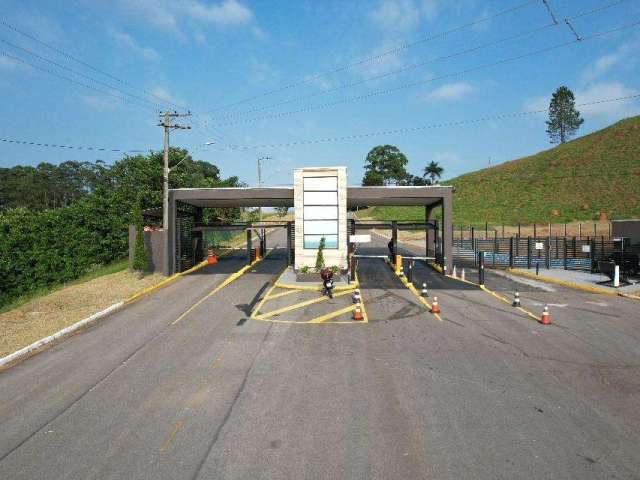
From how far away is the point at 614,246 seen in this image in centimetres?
2789

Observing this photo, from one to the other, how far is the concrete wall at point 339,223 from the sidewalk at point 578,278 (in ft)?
39.5

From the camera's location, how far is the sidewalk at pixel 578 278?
2130 centimetres

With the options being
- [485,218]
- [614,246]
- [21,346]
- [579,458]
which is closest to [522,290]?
[614,246]

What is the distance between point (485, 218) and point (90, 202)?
62708 millimetres

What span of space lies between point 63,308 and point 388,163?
384 feet

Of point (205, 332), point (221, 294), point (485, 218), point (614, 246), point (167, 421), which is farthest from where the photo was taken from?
point (485, 218)

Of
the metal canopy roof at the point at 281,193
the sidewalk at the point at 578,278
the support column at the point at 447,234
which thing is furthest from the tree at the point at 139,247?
the sidewalk at the point at 578,278

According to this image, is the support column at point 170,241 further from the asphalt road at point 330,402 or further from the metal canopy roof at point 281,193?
the asphalt road at point 330,402

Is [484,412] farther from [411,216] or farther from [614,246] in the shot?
[411,216]

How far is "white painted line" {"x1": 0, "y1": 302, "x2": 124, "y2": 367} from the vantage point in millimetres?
11555

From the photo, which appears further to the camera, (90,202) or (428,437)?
(90,202)

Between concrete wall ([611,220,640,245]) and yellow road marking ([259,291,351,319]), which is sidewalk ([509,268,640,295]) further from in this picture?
yellow road marking ([259,291,351,319])

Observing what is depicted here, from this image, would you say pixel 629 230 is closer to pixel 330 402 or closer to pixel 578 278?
pixel 578 278

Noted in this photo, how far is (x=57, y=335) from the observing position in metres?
13.8
